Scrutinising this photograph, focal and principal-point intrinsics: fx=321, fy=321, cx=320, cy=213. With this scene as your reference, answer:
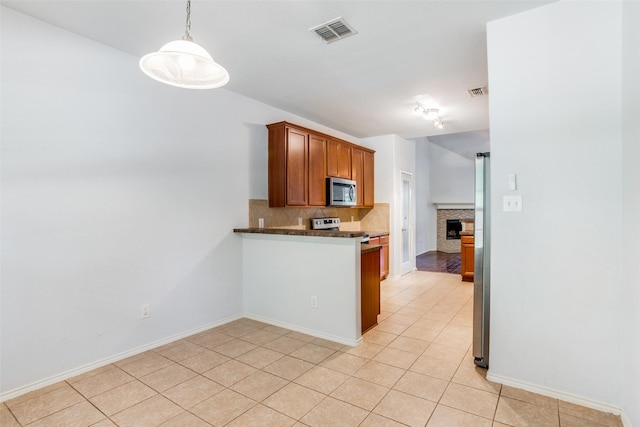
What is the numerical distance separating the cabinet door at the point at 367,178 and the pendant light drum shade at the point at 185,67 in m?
4.18

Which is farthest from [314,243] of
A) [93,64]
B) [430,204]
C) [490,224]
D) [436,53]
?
[430,204]

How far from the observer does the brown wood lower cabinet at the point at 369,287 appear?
3281mm

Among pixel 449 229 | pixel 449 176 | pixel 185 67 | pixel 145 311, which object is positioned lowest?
pixel 145 311

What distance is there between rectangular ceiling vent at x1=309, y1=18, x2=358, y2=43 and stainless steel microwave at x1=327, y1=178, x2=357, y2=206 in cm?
242

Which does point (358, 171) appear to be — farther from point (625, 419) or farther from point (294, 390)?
point (625, 419)

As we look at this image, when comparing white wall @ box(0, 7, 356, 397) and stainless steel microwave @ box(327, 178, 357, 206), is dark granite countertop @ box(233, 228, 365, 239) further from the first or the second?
stainless steel microwave @ box(327, 178, 357, 206)

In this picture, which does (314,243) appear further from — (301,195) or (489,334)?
(489,334)

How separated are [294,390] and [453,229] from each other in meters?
8.67

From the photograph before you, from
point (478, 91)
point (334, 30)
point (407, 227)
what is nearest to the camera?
point (334, 30)

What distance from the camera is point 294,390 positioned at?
7.50ft

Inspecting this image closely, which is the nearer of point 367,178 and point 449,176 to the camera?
point 367,178

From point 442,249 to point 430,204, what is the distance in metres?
1.44

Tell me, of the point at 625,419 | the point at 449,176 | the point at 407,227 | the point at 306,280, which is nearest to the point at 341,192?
the point at 306,280

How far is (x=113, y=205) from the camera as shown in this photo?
2725 mm
